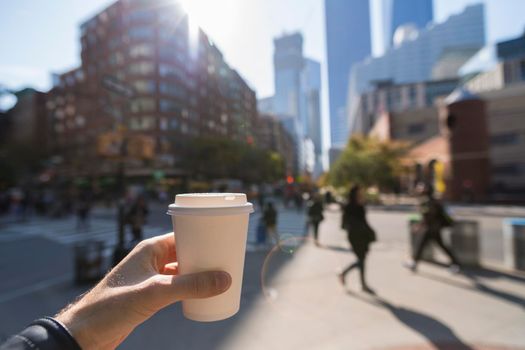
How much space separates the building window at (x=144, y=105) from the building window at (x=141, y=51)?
5.69 meters

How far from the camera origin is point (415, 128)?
153 feet

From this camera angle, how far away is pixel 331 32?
136 inches

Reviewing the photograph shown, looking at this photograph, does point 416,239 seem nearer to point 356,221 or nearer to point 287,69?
point 356,221

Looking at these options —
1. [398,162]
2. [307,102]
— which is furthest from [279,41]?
[398,162]

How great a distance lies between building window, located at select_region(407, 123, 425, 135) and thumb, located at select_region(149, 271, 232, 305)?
52.1 meters

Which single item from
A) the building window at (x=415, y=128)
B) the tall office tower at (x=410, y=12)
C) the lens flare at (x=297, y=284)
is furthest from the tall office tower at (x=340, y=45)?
the tall office tower at (x=410, y=12)

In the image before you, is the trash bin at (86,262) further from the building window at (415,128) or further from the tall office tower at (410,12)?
the tall office tower at (410,12)

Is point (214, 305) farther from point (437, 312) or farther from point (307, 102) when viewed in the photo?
point (437, 312)

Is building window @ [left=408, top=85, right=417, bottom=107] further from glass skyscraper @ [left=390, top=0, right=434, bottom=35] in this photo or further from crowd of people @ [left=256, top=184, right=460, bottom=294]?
glass skyscraper @ [left=390, top=0, right=434, bottom=35]

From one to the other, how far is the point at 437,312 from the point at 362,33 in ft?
14.5

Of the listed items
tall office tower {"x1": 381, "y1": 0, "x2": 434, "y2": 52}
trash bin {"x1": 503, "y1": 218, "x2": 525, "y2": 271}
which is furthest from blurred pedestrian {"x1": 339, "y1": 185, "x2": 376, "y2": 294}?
tall office tower {"x1": 381, "y1": 0, "x2": 434, "y2": 52}

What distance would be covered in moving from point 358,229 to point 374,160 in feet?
66.2

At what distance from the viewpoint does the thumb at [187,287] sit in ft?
3.21

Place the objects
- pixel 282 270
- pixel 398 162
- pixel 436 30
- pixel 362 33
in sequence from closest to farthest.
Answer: pixel 362 33
pixel 282 270
pixel 398 162
pixel 436 30
